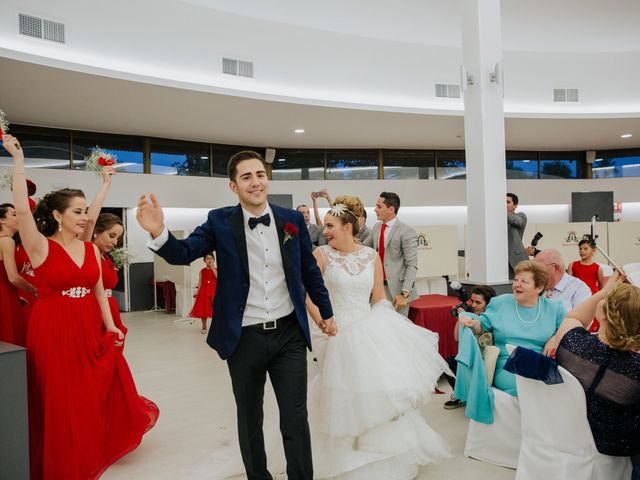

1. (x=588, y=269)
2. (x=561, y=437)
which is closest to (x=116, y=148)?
(x=588, y=269)

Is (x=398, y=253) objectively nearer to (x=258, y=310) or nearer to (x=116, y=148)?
(x=258, y=310)

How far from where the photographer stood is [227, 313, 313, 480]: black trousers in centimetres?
235

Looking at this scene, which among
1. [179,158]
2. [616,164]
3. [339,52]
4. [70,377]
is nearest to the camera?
[70,377]

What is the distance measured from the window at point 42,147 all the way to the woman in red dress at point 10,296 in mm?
7448

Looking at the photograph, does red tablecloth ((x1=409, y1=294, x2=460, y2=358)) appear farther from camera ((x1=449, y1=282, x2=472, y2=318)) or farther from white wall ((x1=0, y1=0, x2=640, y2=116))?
white wall ((x1=0, y1=0, x2=640, y2=116))

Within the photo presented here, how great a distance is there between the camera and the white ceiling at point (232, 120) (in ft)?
24.7

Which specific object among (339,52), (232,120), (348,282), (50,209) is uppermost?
(339,52)

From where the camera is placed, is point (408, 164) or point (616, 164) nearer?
point (408, 164)

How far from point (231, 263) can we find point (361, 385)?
3.66ft

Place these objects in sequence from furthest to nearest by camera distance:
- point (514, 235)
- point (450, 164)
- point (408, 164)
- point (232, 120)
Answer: point (450, 164)
point (408, 164)
point (232, 120)
point (514, 235)

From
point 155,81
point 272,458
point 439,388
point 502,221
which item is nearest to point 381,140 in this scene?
point 155,81

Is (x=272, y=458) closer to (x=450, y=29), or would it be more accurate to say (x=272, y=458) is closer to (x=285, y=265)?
(x=285, y=265)

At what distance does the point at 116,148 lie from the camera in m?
10.8

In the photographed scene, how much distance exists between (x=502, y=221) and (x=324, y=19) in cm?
554
